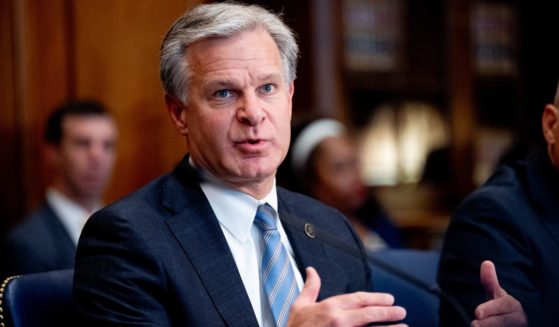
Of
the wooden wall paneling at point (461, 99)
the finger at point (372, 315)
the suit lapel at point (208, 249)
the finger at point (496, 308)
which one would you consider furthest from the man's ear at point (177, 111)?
the wooden wall paneling at point (461, 99)

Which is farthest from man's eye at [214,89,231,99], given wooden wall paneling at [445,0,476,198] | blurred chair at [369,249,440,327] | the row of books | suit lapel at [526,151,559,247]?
wooden wall paneling at [445,0,476,198]

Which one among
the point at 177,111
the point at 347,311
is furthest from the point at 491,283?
the point at 177,111

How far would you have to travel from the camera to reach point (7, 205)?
3980 millimetres

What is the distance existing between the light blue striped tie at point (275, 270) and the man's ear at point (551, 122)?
2.34ft

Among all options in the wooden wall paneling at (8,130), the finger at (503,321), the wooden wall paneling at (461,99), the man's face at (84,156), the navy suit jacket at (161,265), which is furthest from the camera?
the wooden wall paneling at (461,99)

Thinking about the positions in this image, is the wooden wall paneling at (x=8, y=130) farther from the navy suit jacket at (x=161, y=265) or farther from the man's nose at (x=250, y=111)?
the man's nose at (x=250, y=111)

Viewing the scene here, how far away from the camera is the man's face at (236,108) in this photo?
6.14ft

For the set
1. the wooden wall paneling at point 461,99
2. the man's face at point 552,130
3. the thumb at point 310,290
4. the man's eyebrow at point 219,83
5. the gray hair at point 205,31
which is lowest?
the wooden wall paneling at point 461,99

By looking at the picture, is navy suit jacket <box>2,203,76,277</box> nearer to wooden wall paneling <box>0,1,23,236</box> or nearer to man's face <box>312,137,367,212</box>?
wooden wall paneling <box>0,1,23,236</box>

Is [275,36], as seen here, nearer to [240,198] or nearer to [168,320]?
[240,198]

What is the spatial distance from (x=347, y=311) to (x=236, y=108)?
1.57 ft

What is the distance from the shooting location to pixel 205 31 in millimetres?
1868

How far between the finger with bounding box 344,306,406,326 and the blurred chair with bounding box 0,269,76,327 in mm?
615

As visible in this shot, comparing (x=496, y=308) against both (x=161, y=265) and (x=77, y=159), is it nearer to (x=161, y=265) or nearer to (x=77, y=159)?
(x=161, y=265)
